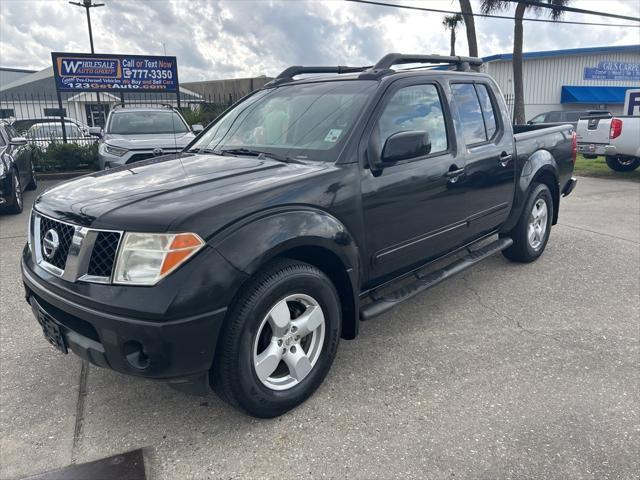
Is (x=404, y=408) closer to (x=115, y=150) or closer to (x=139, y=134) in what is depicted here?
(x=115, y=150)

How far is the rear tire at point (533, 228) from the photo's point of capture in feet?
16.2

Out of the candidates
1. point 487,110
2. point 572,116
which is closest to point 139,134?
point 487,110

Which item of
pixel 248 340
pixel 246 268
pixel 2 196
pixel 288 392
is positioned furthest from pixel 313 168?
pixel 2 196

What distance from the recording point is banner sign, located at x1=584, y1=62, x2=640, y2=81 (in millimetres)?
31416

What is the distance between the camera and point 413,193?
337cm

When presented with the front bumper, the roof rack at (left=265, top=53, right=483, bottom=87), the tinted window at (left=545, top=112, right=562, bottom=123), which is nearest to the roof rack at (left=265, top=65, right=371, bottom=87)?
the roof rack at (left=265, top=53, right=483, bottom=87)

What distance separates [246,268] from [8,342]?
2353mm

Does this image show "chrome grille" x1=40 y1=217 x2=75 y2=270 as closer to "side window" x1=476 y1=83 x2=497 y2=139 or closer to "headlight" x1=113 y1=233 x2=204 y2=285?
"headlight" x1=113 y1=233 x2=204 y2=285

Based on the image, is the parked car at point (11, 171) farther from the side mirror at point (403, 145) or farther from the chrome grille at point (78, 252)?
the side mirror at point (403, 145)

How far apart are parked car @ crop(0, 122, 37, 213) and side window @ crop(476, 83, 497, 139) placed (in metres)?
6.75

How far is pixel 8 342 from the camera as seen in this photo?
3600 millimetres

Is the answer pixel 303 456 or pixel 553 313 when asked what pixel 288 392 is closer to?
pixel 303 456

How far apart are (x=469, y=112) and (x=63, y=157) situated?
11.3 meters

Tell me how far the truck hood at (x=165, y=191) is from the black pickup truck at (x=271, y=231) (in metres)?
0.01
